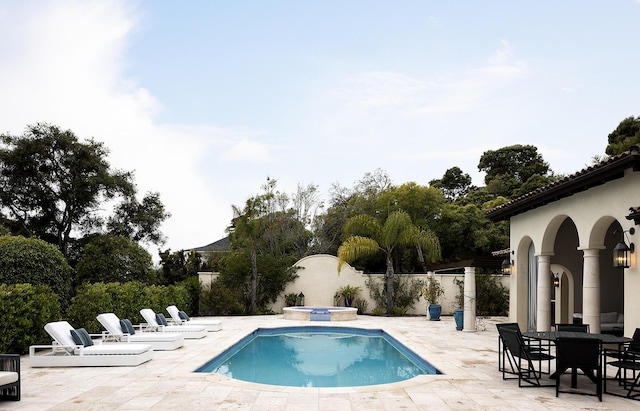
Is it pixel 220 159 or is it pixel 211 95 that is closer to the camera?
pixel 211 95

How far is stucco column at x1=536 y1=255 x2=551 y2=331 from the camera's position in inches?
582

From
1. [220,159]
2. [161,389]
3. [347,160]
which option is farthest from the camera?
[347,160]

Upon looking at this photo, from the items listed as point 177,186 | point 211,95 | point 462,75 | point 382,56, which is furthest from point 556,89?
point 177,186

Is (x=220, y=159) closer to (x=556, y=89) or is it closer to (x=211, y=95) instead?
(x=211, y=95)

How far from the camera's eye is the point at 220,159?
2964 cm

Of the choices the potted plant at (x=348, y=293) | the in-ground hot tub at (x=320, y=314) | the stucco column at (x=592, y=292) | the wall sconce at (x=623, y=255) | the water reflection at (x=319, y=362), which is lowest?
A: the water reflection at (x=319, y=362)

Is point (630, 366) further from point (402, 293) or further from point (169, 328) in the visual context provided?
point (402, 293)

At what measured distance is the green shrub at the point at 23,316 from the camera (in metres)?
12.0

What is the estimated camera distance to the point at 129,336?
13.6 meters

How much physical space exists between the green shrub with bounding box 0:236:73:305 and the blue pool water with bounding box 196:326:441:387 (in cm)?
625

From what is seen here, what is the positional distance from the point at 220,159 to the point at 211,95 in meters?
5.79

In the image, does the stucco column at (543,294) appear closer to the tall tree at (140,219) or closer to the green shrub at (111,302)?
the green shrub at (111,302)

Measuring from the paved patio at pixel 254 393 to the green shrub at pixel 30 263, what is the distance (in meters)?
5.82

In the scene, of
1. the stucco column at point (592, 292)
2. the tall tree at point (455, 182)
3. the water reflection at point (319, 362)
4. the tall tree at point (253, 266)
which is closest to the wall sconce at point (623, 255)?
the stucco column at point (592, 292)
